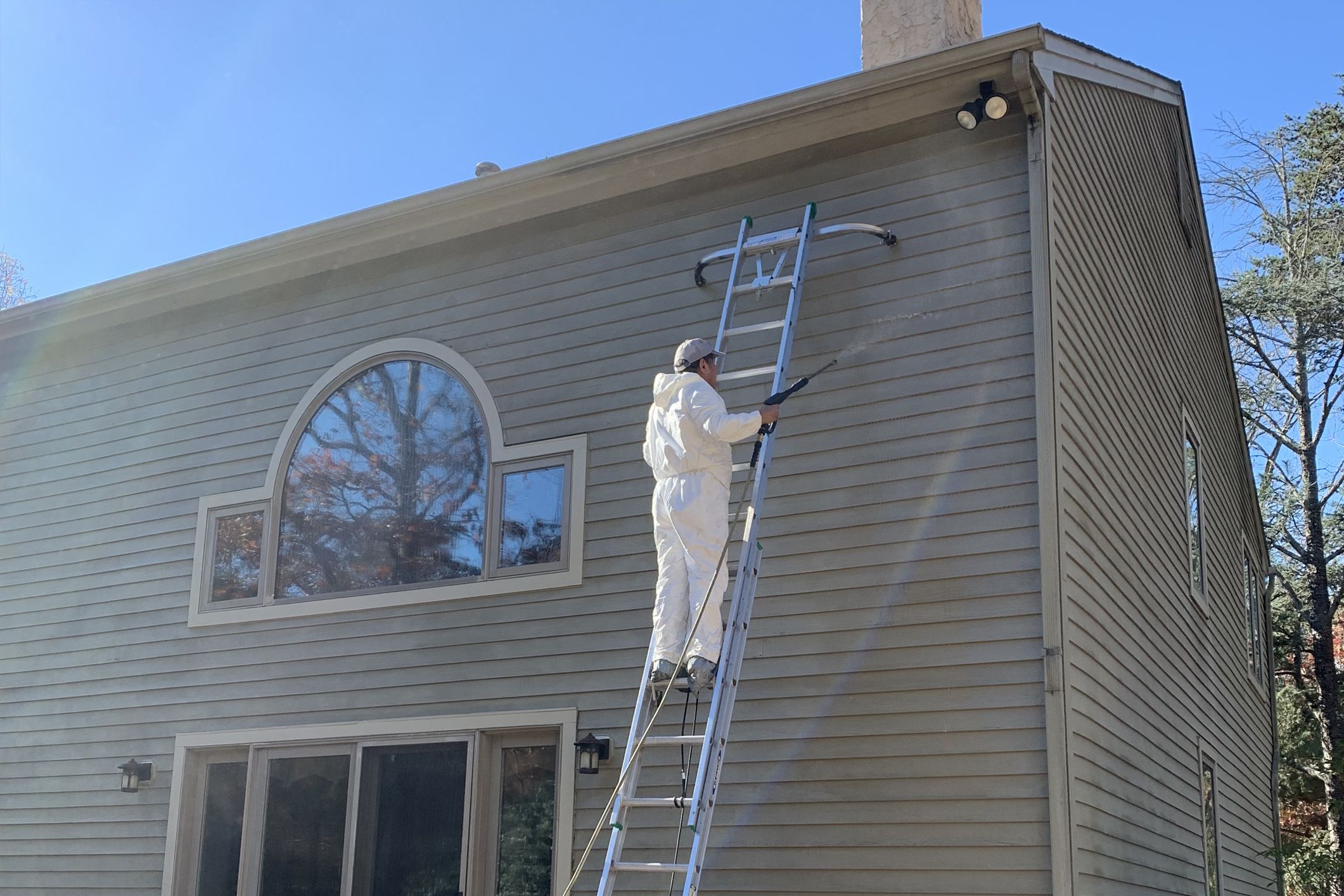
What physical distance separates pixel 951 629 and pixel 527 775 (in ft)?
8.54

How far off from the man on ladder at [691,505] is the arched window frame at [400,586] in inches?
66.5

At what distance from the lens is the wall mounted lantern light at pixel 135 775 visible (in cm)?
845

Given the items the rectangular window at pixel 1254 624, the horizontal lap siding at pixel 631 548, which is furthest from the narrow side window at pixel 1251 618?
the horizontal lap siding at pixel 631 548

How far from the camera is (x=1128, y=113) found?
890cm

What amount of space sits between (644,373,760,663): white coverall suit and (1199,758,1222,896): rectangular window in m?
5.30

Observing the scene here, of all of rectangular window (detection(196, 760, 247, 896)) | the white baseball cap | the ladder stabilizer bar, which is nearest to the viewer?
the white baseball cap

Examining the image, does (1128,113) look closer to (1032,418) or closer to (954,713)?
(1032,418)

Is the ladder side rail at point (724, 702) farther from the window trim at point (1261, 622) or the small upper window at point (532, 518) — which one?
the window trim at point (1261, 622)

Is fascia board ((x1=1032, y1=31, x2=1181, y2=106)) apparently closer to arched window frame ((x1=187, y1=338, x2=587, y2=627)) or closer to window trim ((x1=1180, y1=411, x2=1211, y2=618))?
window trim ((x1=1180, y1=411, x2=1211, y2=618))

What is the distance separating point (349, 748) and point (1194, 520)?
21.2ft

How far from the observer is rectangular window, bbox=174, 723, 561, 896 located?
7199mm

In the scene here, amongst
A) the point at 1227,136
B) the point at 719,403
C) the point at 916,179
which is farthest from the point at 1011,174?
the point at 1227,136

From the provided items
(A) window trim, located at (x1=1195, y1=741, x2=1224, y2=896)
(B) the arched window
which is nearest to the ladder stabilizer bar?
(B) the arched window

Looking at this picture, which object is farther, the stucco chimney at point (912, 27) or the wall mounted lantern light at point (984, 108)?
the stucco chimney at point (912, 27)
